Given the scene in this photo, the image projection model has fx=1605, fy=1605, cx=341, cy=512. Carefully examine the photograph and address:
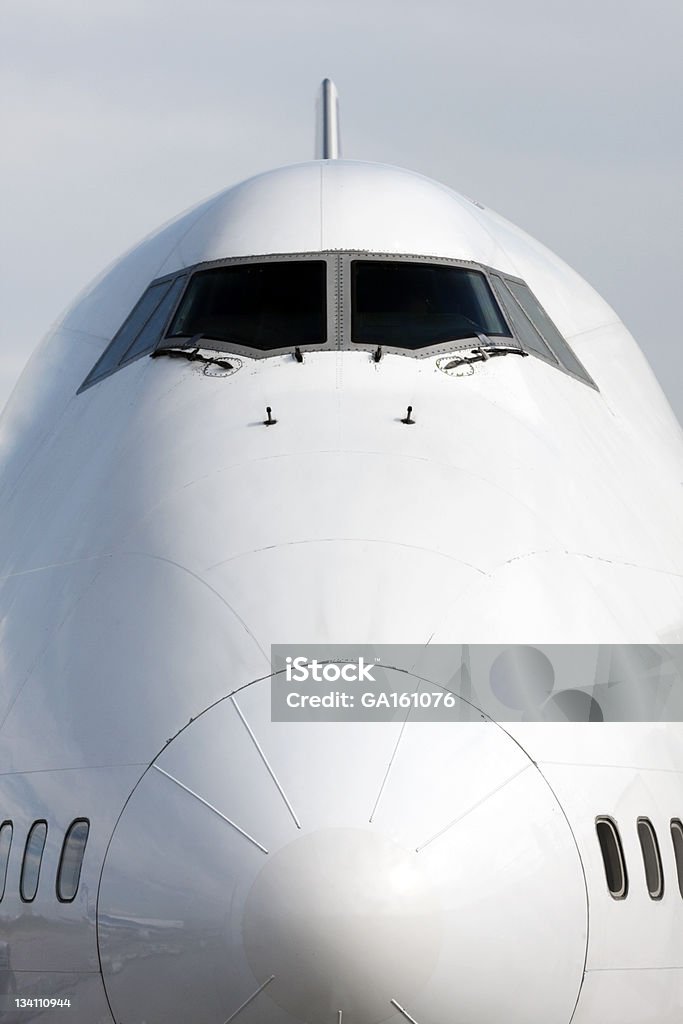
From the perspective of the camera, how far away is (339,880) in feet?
19.5

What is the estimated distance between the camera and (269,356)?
9.23 m

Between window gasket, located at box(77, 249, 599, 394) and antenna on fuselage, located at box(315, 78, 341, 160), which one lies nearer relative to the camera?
window gasket, located at box(77, 249, 599, 394)

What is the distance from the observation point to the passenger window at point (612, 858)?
6605 mm

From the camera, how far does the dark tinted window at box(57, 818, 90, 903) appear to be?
670 cm

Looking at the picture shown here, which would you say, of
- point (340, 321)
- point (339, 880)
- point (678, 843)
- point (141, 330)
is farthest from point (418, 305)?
point (339, 880)

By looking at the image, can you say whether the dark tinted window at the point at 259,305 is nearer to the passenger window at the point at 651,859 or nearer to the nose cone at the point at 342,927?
the passenger window at the point at 651,859

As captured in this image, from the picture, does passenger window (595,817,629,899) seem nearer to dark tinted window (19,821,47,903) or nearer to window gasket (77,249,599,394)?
dark tinted window (19,821,47,903)

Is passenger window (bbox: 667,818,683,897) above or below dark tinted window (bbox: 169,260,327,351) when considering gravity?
below

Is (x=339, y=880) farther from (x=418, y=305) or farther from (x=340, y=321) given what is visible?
(x=418, y=305)

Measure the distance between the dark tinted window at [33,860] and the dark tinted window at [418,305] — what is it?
361 cm

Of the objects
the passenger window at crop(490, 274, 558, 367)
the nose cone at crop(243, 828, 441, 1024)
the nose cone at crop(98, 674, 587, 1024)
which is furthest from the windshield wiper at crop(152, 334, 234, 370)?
the nose cone at crop(243, 828, 441, 1024)

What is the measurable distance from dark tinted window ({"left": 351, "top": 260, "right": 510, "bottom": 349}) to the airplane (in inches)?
1.0

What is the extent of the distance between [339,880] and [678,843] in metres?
1.89

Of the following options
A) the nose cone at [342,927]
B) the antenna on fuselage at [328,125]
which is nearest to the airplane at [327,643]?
the nose cone at [342,927]
